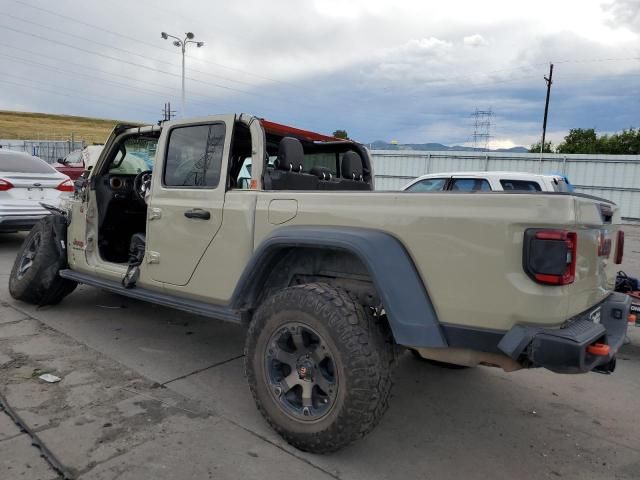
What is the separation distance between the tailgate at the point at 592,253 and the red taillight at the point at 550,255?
10 cm

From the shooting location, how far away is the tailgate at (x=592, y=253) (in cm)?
221

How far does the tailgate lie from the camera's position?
2211 mm

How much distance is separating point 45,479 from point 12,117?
87.2 meters

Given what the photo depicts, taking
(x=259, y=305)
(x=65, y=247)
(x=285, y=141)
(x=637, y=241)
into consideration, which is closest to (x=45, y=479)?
(x=259, y=305)

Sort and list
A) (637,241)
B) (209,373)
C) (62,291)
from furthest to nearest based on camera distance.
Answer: (637,241) → (62,291) → (209,373)

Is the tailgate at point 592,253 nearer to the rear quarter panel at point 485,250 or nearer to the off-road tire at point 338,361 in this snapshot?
the rear quarter panel at point 485,250

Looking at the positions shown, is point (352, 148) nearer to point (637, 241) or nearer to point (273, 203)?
point (273, 203)

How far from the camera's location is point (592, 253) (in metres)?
2.36

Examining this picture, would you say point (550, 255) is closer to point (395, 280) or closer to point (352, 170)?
point (395, 280)

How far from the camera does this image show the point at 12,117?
7438 centimetres

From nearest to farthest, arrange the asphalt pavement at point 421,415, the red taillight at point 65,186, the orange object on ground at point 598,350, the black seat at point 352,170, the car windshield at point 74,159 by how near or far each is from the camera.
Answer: the orange object on ground at point 598,350, the asphalt pavement at point 421,415, the black seat at point 352,170, the red taillight at point 65,186, the car windshield at point 74,159

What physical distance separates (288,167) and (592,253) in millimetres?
1909

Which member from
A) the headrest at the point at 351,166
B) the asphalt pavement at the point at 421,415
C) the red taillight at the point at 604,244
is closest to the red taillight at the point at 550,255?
the red taillight at the point at 604,244

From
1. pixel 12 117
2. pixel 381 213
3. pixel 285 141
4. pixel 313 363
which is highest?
pixel 12 117
